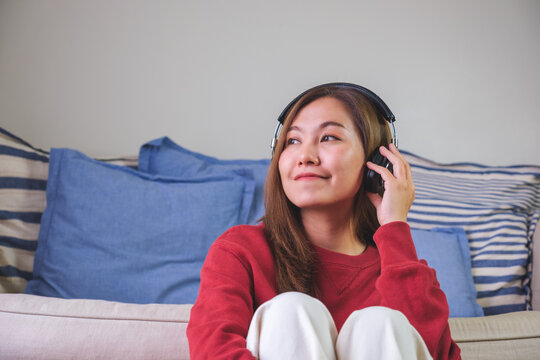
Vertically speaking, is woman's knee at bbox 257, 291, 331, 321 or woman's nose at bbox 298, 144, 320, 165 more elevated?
woman's nose at bbox 298, 144, 320, 165

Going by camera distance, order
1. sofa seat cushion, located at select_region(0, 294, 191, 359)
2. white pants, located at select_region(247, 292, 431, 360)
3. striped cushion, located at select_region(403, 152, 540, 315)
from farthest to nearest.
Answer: striped cushion, located at select_region(403, 152, 540, 315) < sofa seat cushion, located at select_region(0, 294, 191, 359) < white pants, located at select_region(247, 292, 431, 360)

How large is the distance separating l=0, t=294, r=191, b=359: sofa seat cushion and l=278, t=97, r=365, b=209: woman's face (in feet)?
1.20

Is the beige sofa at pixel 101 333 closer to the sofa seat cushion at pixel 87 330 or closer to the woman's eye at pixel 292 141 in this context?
the sofa seat cushion at pixel 87 330

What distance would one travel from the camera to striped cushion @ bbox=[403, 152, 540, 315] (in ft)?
4.70

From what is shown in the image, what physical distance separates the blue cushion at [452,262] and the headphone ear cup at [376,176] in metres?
0.50

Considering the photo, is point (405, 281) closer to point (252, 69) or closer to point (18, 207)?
point (18, 207)

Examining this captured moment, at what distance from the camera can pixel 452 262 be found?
1.36m

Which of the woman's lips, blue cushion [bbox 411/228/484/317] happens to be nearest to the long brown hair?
the woman's lips

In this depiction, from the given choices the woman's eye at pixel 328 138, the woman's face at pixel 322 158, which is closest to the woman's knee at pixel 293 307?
the woman's face at pixel 322 158

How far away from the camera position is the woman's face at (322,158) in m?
0.92

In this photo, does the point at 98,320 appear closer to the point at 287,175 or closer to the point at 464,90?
the point at 287,175

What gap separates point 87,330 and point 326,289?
1.61 ft

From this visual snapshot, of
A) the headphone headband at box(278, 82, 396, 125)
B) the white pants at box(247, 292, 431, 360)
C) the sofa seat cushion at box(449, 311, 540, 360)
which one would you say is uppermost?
the headphone headband at box(278, 82, 396, 125)

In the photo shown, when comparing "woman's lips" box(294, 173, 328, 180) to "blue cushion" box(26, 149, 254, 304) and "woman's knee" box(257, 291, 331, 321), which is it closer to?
"woman's knee" box(257, 291, 331, 321)
